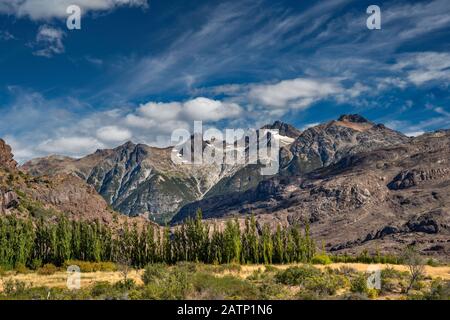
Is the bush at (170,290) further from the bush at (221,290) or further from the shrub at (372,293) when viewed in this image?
the shrub at (372,293)

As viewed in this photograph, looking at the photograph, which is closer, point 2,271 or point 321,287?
point 321,287

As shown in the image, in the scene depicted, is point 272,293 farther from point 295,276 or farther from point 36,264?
point 36,264

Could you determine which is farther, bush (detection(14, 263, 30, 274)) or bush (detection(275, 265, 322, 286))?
bush (detection(14, 263, 30, 274))

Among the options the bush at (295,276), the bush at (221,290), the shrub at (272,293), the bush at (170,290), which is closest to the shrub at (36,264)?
the bush at (295,276)

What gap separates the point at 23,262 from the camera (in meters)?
94.3

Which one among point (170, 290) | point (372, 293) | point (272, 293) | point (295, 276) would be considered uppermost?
point (170, 290)

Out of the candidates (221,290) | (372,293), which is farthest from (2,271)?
(372,293)

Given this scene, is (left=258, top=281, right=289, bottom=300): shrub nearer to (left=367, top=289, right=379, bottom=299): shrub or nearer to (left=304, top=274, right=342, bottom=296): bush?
(left=304, top=274, right=342, bottom=296): bush

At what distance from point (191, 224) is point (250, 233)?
46.8ft

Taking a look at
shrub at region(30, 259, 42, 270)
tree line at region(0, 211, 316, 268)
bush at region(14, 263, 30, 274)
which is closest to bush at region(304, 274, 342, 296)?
tree line at region(0, 211, 316, 268)

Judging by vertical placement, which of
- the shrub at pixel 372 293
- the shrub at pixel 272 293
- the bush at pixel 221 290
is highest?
the bush at pixel 221 290
